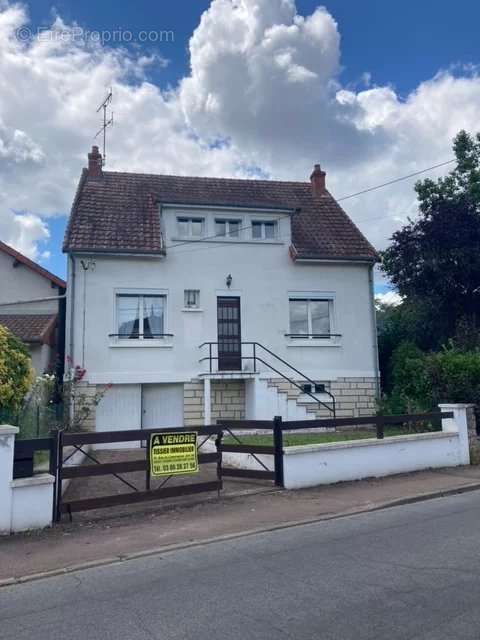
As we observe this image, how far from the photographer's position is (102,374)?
17.0 metres

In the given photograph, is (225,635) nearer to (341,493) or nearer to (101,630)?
(101,630)

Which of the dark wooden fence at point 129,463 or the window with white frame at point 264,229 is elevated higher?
the window with white frame at point 264,229

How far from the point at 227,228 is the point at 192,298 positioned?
9.34 feet

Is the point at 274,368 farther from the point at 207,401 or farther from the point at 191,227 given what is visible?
the point at 191,227

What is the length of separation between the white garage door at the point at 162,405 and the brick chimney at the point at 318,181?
10318 millimetres

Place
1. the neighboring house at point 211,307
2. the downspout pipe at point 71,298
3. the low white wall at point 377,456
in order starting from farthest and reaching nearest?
the neighboring house at point 211,307
the downspout pipe at point 71,298
the low white wall at point 377,456

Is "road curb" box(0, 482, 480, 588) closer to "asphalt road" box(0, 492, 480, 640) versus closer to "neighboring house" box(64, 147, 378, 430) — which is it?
"asphalt road" box(0, 492, 480, 640)

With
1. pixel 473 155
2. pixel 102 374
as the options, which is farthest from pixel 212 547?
pixel 473 155

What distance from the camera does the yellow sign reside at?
8.48 m

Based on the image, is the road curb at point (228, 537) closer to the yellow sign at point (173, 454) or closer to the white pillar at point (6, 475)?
the white pillar at point (6, 475)

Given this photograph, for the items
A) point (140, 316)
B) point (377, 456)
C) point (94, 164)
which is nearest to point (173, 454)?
point (377, 456)

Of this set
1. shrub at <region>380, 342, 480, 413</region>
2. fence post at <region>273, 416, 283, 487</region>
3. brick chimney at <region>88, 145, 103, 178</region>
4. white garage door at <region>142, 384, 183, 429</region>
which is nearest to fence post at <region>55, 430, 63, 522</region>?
fence post at <region>273, 416, 283, 487</region>

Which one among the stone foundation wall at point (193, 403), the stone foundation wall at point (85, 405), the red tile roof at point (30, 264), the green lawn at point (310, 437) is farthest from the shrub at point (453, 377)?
the red tile roof at point (30, 264)

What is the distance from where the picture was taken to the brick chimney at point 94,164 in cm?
2073
